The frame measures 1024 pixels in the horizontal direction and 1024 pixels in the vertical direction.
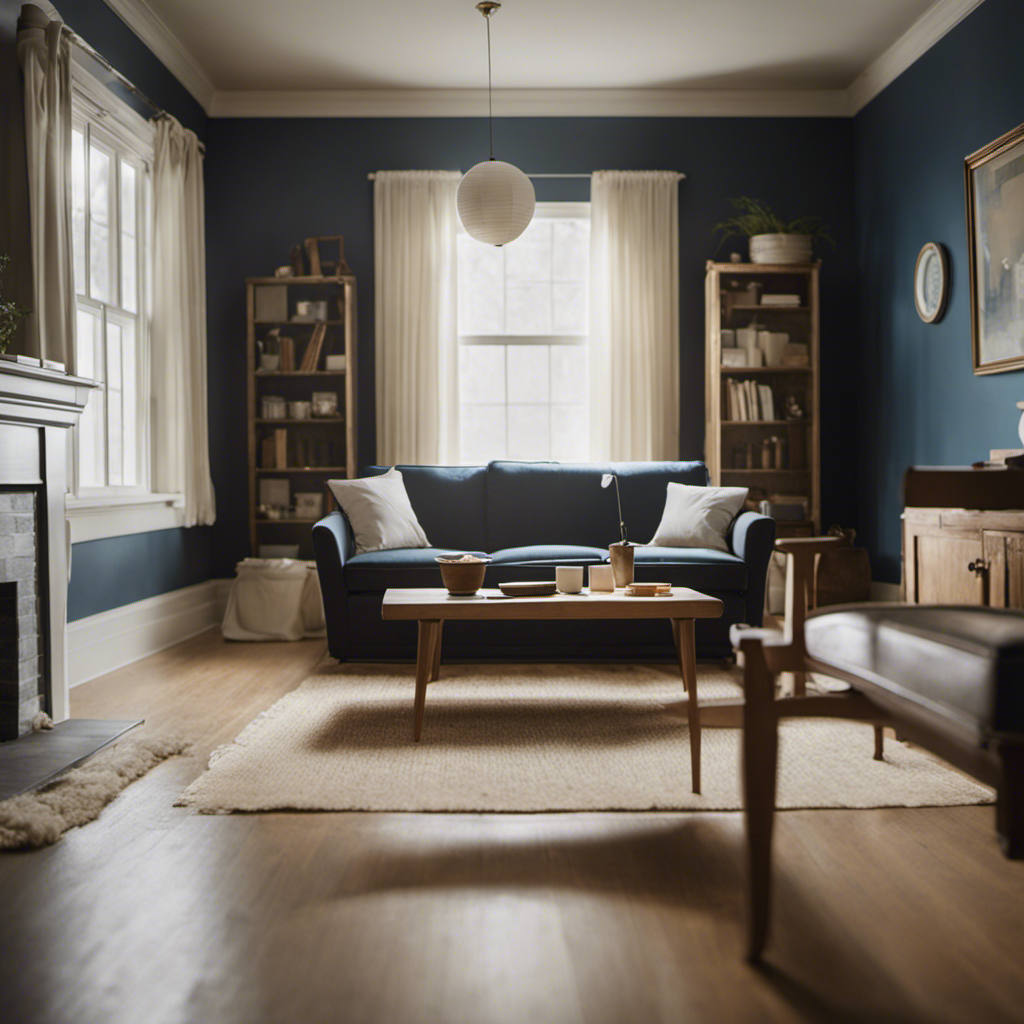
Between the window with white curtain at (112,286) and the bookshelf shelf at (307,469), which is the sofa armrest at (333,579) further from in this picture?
the bookshelf shelf at (307,469)

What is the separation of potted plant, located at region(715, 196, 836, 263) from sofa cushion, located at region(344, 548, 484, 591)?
2.97 metres

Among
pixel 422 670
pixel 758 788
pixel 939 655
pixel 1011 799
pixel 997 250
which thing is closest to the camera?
pixel 1011 799

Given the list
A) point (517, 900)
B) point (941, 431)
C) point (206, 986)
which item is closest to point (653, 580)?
point (941, 431)

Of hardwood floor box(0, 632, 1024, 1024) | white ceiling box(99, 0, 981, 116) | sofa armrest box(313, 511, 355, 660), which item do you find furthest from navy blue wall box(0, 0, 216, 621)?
hardwood floor box(0, 632, 1024, 1024)

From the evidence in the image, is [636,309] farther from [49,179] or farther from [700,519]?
[49,179]

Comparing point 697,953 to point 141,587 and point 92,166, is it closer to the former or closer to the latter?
point 141,587

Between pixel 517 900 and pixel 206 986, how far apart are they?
1.97 ft

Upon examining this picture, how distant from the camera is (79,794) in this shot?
235 centimetres

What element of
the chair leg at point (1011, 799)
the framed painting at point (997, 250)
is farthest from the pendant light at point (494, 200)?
the chair leg at point (1011, 799)

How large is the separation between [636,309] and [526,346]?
2.47ft

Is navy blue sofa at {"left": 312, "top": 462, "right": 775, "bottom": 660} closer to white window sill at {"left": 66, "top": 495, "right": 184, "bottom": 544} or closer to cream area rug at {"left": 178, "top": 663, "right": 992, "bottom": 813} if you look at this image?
cream area rug at {"left": 178, "top": 663, "right": 992, "bottom": 813}

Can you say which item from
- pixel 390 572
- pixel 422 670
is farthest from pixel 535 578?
pixel 422 670

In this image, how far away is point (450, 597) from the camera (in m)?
3.10

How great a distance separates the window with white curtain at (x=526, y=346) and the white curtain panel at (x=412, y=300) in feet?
0.67
